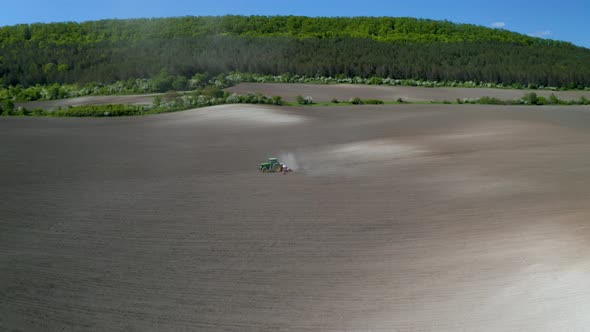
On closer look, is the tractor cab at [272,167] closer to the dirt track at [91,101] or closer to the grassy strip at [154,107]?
the grassy strip at [154,107]

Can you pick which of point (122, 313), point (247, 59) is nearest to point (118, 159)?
point (122, 313)

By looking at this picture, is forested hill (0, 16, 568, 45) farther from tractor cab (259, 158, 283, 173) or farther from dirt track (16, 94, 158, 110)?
tractor cab (259, 158, 283, 173)

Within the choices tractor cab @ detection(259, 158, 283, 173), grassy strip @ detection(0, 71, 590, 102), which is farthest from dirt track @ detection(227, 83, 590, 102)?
tractor cab @ detection(259, 158, 283, 173)

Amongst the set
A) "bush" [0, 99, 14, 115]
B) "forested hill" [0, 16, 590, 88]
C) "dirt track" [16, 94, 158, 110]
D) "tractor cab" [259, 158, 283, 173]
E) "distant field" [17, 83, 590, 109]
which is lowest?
"tractor cab" [259, 158, 283, 173]

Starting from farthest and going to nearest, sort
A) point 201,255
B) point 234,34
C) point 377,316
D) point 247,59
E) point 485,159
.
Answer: point 234,34 < point 247,59 < point 485,159 < point 201,255 < point 377,316

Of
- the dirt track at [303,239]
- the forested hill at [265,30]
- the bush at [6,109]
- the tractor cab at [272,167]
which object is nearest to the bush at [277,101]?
the dirt track at [303,239]

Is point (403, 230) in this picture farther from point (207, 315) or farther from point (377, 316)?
point (207, 315)
